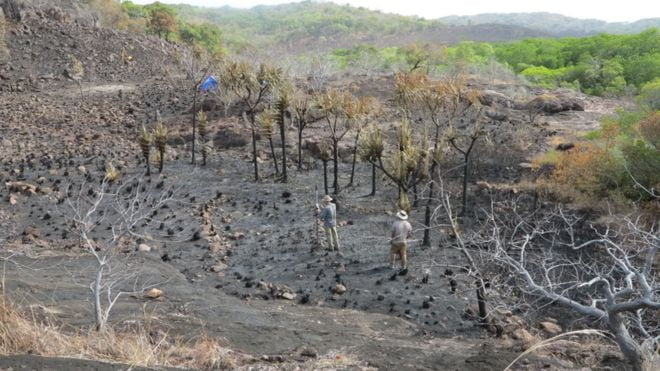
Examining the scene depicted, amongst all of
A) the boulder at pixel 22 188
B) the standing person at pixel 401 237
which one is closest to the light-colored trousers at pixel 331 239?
the standing person at pixel 401 237

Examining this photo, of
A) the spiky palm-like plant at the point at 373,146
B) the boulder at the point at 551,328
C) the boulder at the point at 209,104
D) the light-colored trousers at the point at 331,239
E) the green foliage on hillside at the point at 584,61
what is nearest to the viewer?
the boulder at the point at 551,328

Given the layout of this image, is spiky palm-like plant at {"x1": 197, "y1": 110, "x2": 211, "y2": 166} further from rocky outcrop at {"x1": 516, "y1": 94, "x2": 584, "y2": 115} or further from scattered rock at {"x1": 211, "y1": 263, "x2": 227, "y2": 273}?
rocky outcrop at {"x1": 516, "y1": 94, "x2": 584, "y2": 115}

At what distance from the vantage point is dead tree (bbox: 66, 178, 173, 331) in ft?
25.7

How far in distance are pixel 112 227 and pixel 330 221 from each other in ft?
14.6

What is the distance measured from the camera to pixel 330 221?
36.3 feet

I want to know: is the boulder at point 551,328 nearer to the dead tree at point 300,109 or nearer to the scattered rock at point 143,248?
the scattered rock at point 143,248

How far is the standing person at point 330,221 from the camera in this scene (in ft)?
36.1

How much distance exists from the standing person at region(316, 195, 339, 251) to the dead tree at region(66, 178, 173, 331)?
8.78 feet

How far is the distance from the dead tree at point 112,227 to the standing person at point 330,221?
2.68 m

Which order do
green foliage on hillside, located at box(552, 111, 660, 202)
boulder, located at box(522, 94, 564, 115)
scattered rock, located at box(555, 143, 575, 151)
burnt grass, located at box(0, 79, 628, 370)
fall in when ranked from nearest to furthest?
1. burnt grass, located at box(0, 79, 628, 370)
2. green foliage on hillside, located at box(552, 111, 660, 202)
3. scattered rock, located at box(555, 143, 575, 151)
4. boulder, located at box(522, 94, 564, 115)

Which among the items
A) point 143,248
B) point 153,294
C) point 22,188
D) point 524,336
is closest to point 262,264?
point 143,248

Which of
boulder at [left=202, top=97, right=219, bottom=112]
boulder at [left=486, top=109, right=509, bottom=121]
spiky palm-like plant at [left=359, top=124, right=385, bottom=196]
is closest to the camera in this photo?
spiky palm-like plant at [left=359, top=124, right=385, bottom=196]

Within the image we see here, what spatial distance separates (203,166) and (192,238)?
5269 mm

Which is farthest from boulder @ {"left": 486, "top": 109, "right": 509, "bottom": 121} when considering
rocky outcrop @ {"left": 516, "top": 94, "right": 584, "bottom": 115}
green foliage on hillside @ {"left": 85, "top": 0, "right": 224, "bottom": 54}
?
green foliage on hillside @ {"left": 85, "top": 0, "right": 224, "bottom": 54}
